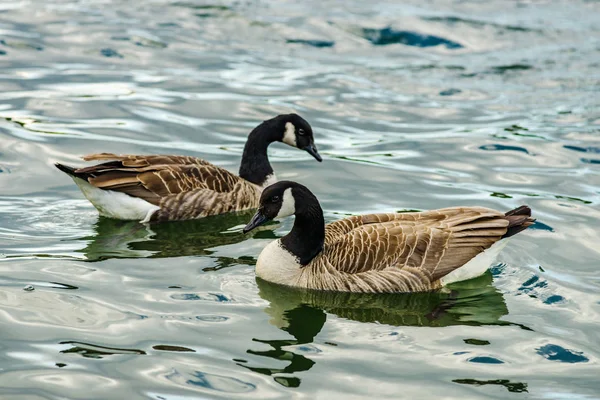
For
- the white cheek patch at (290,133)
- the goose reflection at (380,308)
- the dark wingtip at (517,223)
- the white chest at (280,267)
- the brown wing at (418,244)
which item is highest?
the white cheek patch at (290,133)

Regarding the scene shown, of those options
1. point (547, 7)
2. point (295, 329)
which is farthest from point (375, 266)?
point (547, 7)

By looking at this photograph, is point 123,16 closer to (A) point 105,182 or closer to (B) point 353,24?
(B) point 353,24

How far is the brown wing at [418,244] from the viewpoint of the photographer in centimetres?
983

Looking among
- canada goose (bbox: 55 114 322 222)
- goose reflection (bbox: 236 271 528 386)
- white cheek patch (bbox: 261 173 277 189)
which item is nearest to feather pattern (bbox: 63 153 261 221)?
canada goose (bbox: 55 114 322 222)

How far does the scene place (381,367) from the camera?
8078 mm

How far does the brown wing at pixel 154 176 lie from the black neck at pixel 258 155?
0.70 metres

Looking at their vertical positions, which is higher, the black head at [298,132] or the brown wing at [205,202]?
the black head at [298,132]

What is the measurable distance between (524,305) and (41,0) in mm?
19823

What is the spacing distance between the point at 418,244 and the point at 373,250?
1.63ft

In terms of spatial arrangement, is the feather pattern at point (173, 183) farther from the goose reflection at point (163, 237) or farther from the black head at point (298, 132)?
the black head at point (298, 132)

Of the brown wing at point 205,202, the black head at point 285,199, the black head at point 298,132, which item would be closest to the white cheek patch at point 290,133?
the black head at point 298,132

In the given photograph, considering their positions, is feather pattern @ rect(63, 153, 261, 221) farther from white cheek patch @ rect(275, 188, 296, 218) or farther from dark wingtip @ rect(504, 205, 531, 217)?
dark wingtip @ rect(504, 205, 531, 217)

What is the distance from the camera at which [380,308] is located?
377 inches

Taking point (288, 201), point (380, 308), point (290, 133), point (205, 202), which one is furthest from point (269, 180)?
point (380, 308)
